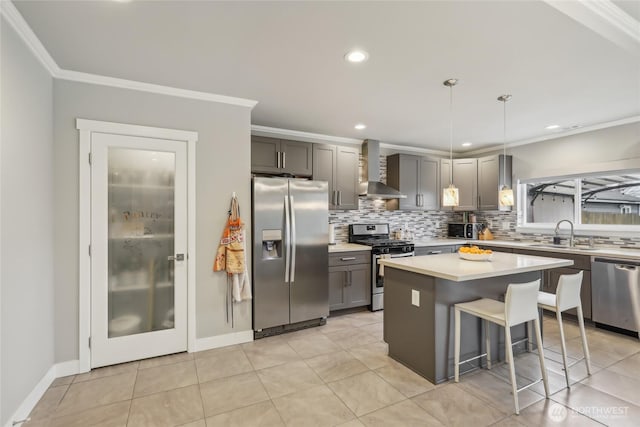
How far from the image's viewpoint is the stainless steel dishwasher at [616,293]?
10.9 ft

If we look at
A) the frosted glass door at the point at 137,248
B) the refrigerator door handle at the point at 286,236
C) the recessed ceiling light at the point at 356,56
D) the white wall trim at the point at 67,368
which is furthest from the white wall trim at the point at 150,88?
the white wall trim at the point at 67,368

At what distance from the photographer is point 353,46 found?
2.20 meters

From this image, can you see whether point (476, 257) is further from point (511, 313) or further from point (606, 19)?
point (606, 19)

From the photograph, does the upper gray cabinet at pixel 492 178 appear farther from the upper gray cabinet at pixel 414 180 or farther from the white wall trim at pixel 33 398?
the white wall trim at pixel 33 398

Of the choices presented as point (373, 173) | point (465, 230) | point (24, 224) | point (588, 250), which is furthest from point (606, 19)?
point (24, 224)

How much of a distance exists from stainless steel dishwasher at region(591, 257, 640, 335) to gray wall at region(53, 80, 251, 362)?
13.1ft

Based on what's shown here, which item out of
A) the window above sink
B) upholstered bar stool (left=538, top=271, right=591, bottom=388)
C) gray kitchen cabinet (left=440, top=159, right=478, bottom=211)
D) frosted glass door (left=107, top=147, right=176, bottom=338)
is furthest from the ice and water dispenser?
the window above sink

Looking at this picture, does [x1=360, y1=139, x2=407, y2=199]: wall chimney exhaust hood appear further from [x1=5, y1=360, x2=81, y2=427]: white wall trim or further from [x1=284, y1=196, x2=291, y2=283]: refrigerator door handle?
[x1=5, y1=360, x2=81, y2=427]: white wall trim

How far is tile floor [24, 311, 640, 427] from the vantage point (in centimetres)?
202

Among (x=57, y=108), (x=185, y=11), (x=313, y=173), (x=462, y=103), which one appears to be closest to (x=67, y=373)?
(x=57, y=108)

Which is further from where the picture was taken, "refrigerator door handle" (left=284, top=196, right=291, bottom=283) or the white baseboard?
"refrigerator door handle" (left=284, top=196, right=291, bottom=283)

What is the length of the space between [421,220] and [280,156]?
9.87 feet

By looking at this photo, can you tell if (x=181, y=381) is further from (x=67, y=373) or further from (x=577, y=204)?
(x=577, y=204)

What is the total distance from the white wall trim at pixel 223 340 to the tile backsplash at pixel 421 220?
2.08m
